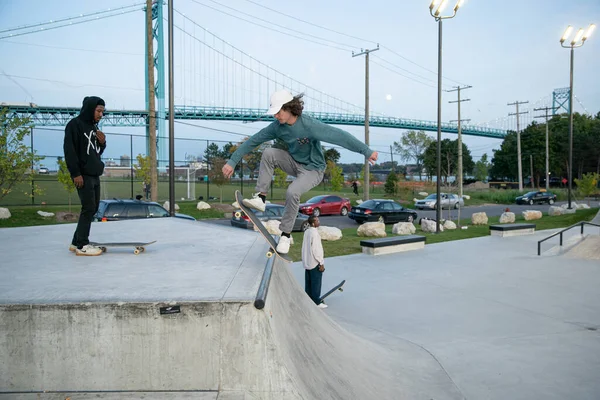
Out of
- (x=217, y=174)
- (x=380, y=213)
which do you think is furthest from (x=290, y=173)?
(x=217, y=174)

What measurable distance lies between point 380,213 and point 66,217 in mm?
14925

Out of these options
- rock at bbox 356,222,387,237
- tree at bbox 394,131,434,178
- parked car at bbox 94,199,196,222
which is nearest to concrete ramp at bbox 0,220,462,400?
parked car at bbox 94,199,196,222

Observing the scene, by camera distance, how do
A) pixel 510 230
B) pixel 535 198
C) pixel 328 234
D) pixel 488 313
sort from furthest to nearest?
pixel 535 198
pixel 510 230
pixel 328 234
pixel 488 313

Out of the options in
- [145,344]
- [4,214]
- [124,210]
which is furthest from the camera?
[4,214]

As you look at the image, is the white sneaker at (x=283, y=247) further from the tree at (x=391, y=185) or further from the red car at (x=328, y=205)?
the tree at (x=391, y=185)

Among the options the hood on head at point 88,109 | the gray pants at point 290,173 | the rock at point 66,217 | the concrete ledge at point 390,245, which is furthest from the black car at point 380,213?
the hood on head at point 88,109

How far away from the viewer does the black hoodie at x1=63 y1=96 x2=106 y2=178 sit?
4426 mm

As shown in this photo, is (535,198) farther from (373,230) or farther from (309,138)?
(309,138)

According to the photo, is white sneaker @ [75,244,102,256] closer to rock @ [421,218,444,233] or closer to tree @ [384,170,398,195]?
rock @ [421,218,444,233]

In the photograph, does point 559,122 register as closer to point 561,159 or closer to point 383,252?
point 561,159

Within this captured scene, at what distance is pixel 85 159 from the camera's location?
455cm

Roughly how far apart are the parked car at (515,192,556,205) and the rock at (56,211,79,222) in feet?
125

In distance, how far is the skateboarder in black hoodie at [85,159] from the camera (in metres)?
4.45

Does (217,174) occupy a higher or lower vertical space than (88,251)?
higher
